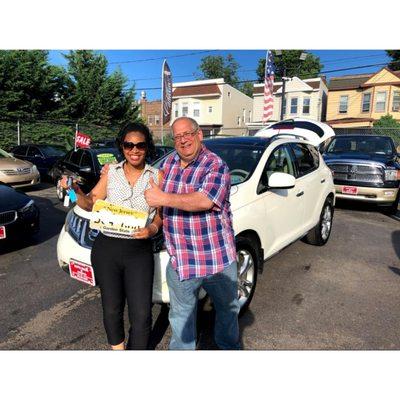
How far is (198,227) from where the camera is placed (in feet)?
6.71

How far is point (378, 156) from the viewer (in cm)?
796

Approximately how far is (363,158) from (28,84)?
18306 mm

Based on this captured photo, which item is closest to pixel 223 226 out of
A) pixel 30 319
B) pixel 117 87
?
pixel 30 319

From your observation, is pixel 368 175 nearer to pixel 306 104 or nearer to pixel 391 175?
pixel 391 175

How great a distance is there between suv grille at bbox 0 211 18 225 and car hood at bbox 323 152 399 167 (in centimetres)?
640

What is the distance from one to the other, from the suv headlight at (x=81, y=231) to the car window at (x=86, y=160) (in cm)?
465

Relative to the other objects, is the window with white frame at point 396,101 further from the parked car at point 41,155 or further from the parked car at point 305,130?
the parked car at point 41,155

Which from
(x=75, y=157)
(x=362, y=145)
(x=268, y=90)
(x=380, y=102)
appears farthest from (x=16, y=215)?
(x=380, y=102)

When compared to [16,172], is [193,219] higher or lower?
higher

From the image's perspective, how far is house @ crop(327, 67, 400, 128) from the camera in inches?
1084

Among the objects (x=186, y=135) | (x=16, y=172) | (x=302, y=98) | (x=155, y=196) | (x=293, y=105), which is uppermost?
(x=302, y=98)

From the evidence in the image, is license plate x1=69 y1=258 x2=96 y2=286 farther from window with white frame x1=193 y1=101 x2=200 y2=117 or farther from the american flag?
window with white frame x1=193 y1=101 x2=200 y2=117

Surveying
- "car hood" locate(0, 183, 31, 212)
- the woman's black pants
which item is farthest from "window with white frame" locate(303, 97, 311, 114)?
the woman's black pants

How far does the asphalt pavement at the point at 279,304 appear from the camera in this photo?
2840 mm
